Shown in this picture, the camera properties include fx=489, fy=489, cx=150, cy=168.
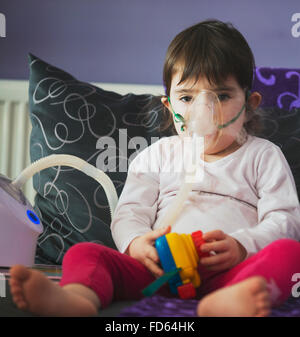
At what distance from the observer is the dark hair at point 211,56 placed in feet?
3.33

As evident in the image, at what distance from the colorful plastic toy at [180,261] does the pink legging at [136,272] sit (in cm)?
5

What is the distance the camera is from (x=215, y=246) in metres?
0.79

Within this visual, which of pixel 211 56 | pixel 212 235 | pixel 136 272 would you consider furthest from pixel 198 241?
pixel 211 56

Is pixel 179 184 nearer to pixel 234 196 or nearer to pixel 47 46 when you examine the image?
pixel 234 196

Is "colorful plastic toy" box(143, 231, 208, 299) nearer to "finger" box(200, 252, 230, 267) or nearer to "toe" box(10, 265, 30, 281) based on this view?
"finger" box(200, 252, 230, 267)

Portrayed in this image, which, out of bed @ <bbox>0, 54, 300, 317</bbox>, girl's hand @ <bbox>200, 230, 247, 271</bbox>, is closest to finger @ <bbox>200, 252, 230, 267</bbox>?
girl's hand @ <bbox>200, 230, 247, 271</bbox>

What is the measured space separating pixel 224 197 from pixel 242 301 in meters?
0.42

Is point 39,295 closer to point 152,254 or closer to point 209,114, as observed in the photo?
point 152,254

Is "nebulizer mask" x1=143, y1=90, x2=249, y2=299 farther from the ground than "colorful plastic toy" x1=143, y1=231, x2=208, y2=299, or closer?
farther from the ground

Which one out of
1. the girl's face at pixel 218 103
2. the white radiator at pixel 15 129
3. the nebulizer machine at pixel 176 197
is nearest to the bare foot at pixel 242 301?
the nebulizer machine at pixel 176 197

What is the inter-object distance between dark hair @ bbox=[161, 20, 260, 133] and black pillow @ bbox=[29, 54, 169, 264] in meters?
0.23

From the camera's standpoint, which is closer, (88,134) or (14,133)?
(88,134)

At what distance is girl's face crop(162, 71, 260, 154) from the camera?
1.00 metres

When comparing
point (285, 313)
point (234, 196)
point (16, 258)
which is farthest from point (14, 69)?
point (285, 313)
